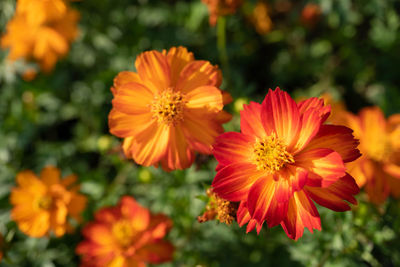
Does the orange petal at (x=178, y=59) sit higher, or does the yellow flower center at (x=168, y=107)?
the orange petal at (x=178, y=59)

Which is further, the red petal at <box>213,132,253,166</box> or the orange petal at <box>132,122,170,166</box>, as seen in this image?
the orange petal at <box>132,122,170,166</box>

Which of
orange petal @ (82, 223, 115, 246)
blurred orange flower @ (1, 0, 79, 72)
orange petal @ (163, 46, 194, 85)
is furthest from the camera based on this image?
blurred orange flower @ (1, 0, 79, 72)

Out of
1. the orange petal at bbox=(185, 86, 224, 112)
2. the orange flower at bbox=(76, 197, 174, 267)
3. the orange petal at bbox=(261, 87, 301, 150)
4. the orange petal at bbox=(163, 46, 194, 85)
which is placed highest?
the orange petal at bbox=(163, 46, 194, 85)

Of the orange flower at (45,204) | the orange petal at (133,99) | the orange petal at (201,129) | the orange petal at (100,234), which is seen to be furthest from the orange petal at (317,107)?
the orange flower at (45,204)

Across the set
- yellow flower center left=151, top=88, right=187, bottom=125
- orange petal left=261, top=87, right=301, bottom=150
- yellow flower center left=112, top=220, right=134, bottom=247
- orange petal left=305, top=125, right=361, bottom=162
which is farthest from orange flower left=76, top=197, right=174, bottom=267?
orange petal left=305, top=125, right=361, bottom=162

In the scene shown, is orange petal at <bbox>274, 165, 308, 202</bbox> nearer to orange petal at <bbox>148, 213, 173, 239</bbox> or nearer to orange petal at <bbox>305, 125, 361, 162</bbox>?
orange petal at <bbox>305, 125, 361, 162</bbox>

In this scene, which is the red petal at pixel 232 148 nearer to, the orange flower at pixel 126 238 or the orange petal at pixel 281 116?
the orange petal at pixel 281 116
